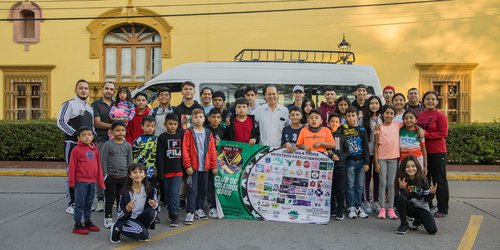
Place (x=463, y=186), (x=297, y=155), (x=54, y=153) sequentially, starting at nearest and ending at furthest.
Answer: (x=297, y=155) → (x=463, y=186) → (x=54, y=153)

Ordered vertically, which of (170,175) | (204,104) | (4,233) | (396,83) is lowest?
(4,233)

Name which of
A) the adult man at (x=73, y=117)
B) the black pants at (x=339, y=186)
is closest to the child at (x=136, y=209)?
the adult man at (x=73, y=117)

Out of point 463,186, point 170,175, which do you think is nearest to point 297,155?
point 170,175

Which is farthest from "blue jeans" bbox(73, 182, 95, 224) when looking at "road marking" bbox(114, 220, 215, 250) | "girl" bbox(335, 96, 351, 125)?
"girl" bbox(335, 96, 351, 125)

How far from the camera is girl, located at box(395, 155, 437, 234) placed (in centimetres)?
513

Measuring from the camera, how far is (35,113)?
15859 mm

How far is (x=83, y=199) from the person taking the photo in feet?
16.5

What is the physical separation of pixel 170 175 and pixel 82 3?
503 inches

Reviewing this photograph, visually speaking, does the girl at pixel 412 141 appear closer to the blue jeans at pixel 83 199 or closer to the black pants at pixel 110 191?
the black pants at pixel 110 191

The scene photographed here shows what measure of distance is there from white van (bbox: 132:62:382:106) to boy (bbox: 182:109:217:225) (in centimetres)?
341

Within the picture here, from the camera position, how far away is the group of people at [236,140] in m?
5.16

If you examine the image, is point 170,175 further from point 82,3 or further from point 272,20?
point 82,3

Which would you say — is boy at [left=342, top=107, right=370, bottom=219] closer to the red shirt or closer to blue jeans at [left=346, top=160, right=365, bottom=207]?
blue jeans at [left=346, top=160, right=365, bottom=207]

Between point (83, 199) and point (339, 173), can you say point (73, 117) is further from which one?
point (339, 173)
